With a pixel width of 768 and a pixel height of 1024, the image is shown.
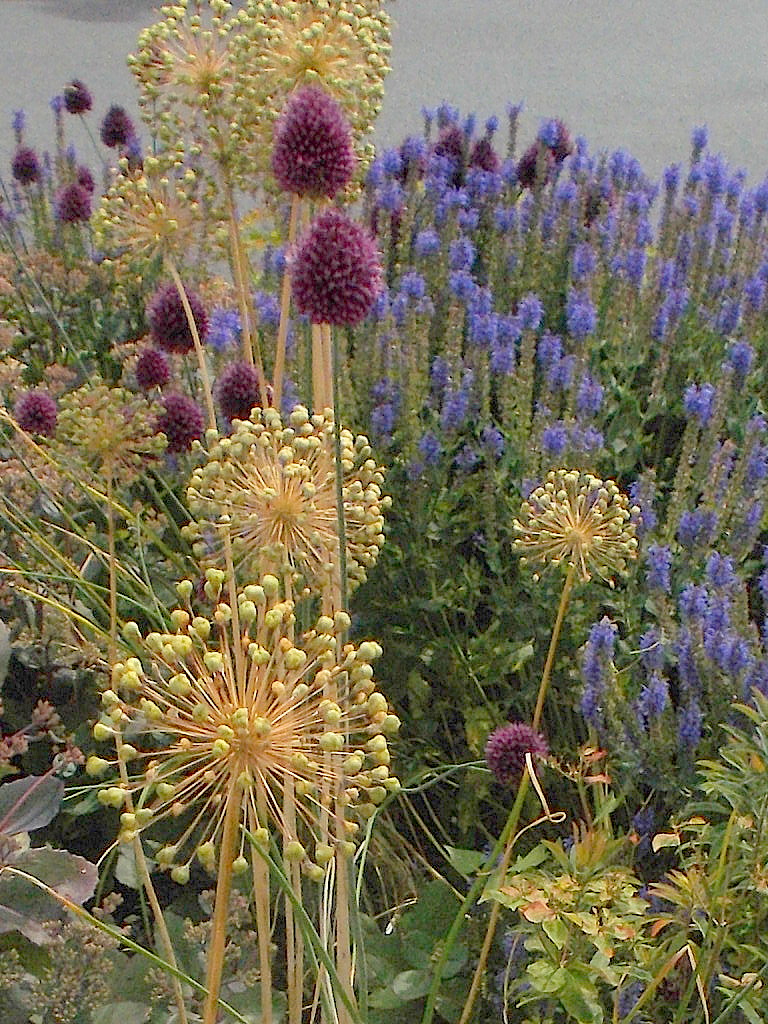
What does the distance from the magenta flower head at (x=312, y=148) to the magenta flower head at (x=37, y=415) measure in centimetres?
99

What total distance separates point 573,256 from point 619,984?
195cm

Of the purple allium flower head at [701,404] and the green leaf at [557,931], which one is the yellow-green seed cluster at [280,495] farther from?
the purple allium flower head at [701,404]

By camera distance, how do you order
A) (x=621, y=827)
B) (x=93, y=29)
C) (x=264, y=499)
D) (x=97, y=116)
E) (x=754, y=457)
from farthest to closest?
(x=93, y=29)
(x=97, y=116)
(x=754, y=457)
(x=621, y=827)
(x=264, y=499)

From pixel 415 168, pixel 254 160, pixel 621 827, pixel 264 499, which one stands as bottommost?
pixel 621 827

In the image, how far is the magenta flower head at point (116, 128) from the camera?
343cm

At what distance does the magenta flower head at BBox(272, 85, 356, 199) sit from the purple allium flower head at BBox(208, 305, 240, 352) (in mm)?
1163

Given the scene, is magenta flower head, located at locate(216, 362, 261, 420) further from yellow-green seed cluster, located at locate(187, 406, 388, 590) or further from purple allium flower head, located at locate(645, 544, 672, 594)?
purple allium flower head, located at locate(645, 544, 672, 594)

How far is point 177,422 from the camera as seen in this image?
1.73 metres

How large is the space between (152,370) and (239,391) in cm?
39

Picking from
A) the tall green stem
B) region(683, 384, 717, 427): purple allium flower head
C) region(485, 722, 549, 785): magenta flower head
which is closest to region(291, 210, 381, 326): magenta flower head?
the tall green stem

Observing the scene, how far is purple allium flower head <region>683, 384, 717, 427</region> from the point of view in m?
2.28

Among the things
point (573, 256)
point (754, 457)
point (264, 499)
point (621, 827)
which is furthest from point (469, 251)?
Answer: point (264, 499)

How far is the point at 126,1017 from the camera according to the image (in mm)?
1408

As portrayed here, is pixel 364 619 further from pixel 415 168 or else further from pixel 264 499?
pixel 415 168
